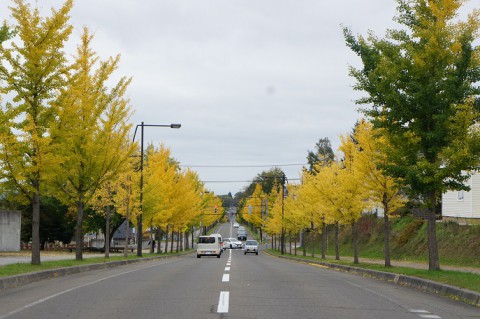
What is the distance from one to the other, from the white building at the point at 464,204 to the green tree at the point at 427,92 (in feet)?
68.6

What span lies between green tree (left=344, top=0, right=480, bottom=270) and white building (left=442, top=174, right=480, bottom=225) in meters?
20.9

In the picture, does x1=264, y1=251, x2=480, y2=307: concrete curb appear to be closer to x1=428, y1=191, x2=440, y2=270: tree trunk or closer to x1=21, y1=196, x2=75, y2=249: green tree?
x1=428, y1=191, x2=440, y2=270: tree trunk

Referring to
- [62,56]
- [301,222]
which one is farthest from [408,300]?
[301,222]

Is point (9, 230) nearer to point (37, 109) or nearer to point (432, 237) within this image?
point (37, 109)

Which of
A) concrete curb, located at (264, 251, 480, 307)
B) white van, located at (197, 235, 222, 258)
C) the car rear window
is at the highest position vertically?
concrete curb, located at (264, 251, 480, 307)

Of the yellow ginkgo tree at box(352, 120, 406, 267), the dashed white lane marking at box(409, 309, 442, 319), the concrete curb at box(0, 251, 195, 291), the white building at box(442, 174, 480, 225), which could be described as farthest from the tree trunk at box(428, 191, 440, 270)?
the white building at box(442, 174, 480, 225)

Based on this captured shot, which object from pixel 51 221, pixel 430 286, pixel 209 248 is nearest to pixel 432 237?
pixel 430 286

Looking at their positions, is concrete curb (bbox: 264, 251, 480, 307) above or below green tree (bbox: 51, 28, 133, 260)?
below

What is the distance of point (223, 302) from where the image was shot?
955 centimetres

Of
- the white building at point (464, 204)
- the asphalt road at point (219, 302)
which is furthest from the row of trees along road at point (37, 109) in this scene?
the white building at point (464, 204)

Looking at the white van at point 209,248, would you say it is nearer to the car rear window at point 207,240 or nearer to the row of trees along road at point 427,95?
the car rear window at point 207,240

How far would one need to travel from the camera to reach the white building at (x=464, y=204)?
38.5 meters

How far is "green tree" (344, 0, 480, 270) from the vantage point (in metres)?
16.4

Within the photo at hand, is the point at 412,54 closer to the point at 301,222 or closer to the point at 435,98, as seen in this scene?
the point at 435,98
